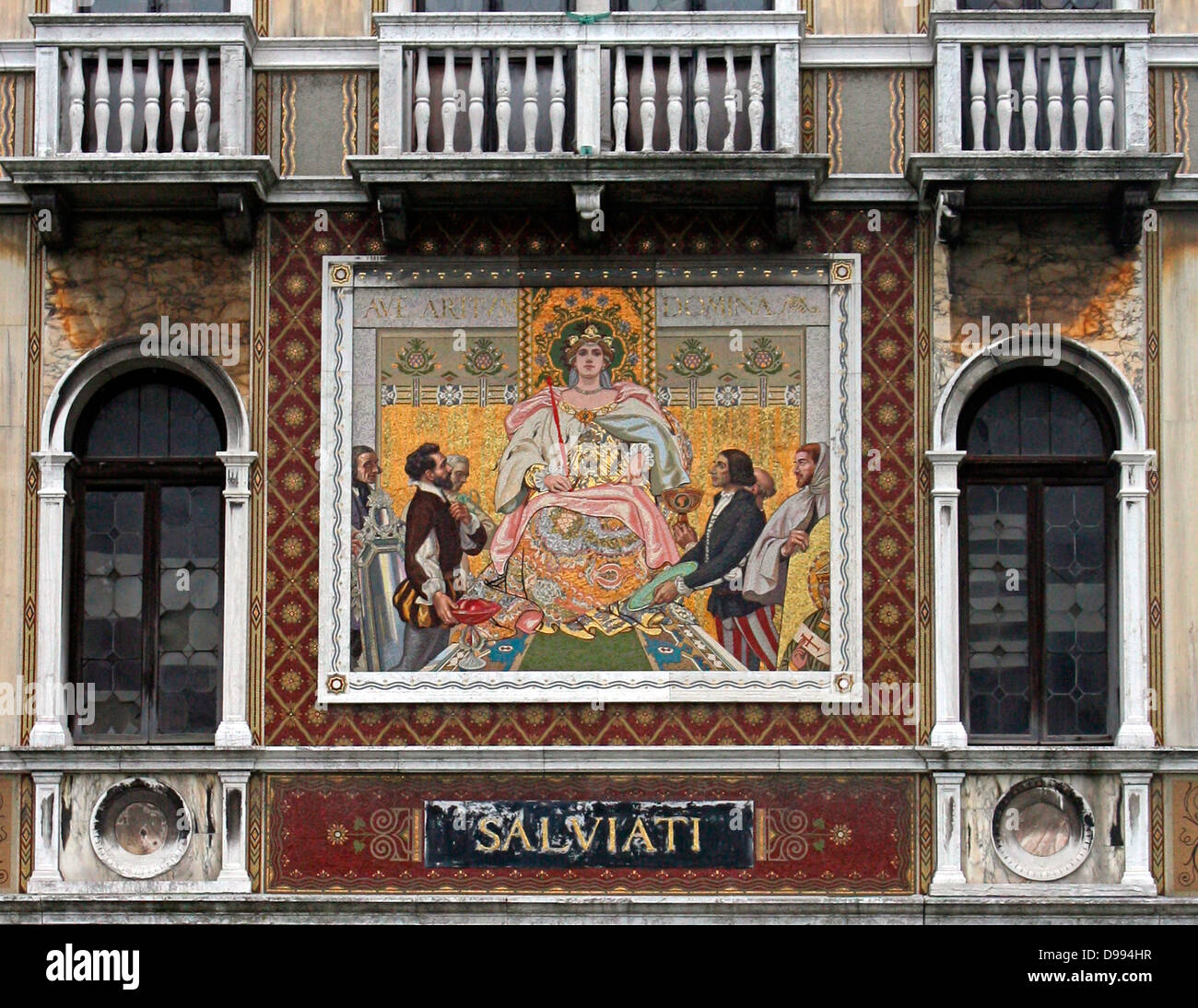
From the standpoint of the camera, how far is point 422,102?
682 inches

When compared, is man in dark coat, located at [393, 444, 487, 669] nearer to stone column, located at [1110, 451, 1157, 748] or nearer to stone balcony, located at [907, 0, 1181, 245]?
stone balcony, located at [907, 0, 1181, 245]

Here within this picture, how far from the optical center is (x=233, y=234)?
685 inches

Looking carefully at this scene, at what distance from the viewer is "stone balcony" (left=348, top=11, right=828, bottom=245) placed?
1709cm

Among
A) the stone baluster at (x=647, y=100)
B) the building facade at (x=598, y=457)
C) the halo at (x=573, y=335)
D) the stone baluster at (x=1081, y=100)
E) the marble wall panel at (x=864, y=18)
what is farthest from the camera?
the marble wall panel at (x=864, y=18)

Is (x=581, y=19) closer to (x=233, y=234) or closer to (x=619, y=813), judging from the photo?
(x=233, y=234)

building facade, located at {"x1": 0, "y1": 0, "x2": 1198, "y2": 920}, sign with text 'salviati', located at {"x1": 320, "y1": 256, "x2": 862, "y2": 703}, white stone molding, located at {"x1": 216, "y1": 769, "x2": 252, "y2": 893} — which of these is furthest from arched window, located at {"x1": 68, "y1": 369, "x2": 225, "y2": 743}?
sign with text 'salviati', located at {"x1": 320, "y1": 256, "x2": 862, "y2": 703}

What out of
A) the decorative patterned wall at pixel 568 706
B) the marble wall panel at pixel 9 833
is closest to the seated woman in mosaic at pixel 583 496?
the decorative patterned wall at pixel 568 706

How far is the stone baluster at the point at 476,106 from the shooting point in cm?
1727

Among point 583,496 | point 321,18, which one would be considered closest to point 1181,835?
point 583,496

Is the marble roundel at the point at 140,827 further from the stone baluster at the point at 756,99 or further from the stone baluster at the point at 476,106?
the stone baluster at the point at 756,99

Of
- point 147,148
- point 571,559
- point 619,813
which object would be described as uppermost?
point 147,148

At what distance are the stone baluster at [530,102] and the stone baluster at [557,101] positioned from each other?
126 millimetres

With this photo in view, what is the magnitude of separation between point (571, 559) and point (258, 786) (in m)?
3.02

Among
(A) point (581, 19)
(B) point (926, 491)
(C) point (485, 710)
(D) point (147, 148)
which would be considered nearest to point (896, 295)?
(B) point (926, 491)
